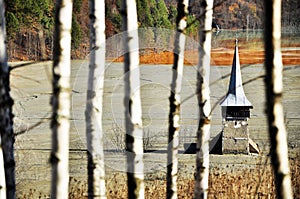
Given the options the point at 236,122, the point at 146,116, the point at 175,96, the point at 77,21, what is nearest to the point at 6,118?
the point at 175,96

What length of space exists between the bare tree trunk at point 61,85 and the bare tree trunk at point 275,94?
42.8 inches

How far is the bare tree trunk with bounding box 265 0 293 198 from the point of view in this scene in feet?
7.15

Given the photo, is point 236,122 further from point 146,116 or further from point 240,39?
point 240,39

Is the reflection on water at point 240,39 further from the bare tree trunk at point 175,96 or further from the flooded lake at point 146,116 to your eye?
the bare tree trunk at point 175,96

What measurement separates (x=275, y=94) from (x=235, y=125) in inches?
352

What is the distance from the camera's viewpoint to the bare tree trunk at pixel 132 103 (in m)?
3.39

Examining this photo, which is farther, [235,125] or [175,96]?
[235,125]

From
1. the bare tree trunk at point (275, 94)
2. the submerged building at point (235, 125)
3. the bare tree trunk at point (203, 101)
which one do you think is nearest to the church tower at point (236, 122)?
the submerged building at point (235, 125)

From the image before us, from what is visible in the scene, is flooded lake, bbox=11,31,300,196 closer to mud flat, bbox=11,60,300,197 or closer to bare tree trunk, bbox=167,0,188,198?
mud flat, bbox=11,60,300,197

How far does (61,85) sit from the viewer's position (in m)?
2.95

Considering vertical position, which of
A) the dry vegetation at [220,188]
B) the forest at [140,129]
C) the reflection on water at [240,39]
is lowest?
the dry vegetation at [220,188]

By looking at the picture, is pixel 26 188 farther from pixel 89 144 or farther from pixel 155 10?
pixel 155 10

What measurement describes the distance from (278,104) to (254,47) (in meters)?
27.8

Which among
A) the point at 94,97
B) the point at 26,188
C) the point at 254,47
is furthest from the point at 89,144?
the point at 254,47
